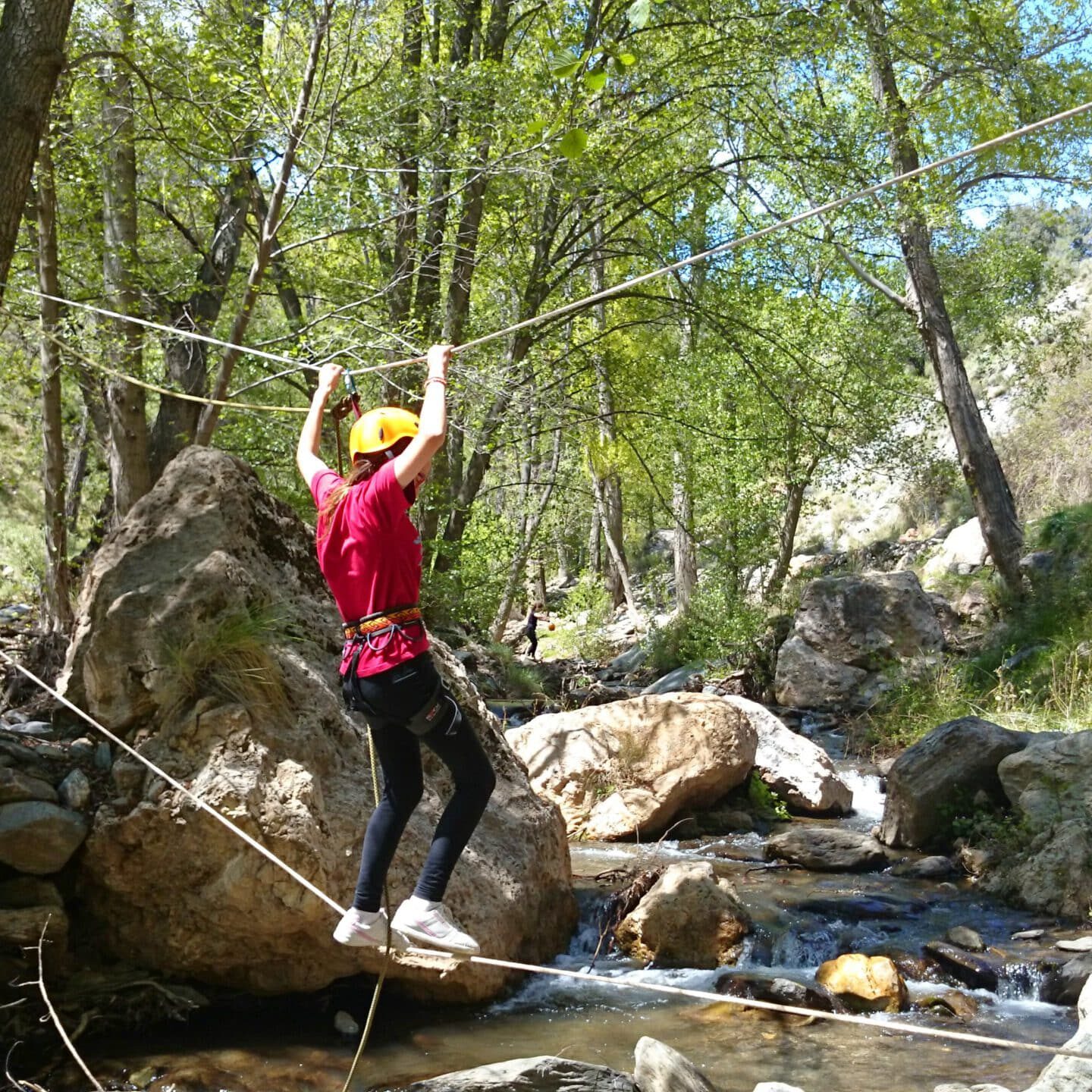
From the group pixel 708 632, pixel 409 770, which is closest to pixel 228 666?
pixel 409 770

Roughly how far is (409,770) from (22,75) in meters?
3.73

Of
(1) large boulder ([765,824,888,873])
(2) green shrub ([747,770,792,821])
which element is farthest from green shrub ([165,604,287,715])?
(2) green shrub ([747,770,792,821])

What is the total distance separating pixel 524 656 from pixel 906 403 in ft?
30.6

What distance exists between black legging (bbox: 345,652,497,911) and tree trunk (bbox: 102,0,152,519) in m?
6.24

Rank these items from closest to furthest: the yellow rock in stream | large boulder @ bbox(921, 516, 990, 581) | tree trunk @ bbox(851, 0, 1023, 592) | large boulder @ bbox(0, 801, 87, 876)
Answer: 1. large boulder @ bbox(0, 801, 87, 876)
2. the yellow rock in stream
3. tree trunk @ bbox(851, 0, 1023, 592)
4. large boulder @ bbox(921, 516, 990, 581)

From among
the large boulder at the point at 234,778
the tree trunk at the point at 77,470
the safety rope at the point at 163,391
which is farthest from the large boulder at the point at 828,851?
the tree trunk at the point at 77,470

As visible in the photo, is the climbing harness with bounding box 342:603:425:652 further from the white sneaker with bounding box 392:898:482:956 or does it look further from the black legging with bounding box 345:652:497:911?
the white sneaker with bounding box 392:898:482:956

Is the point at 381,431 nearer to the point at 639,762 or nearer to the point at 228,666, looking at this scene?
the point at 228,666

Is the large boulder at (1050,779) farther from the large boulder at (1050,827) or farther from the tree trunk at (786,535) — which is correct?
the tree trunk at (786,535)

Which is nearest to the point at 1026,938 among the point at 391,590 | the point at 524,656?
the point at 391,590

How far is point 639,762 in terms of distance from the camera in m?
10.2

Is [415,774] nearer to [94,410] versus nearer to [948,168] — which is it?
[94,410]

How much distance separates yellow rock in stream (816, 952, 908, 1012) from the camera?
6184 millimetres

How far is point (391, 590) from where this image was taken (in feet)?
12.6
